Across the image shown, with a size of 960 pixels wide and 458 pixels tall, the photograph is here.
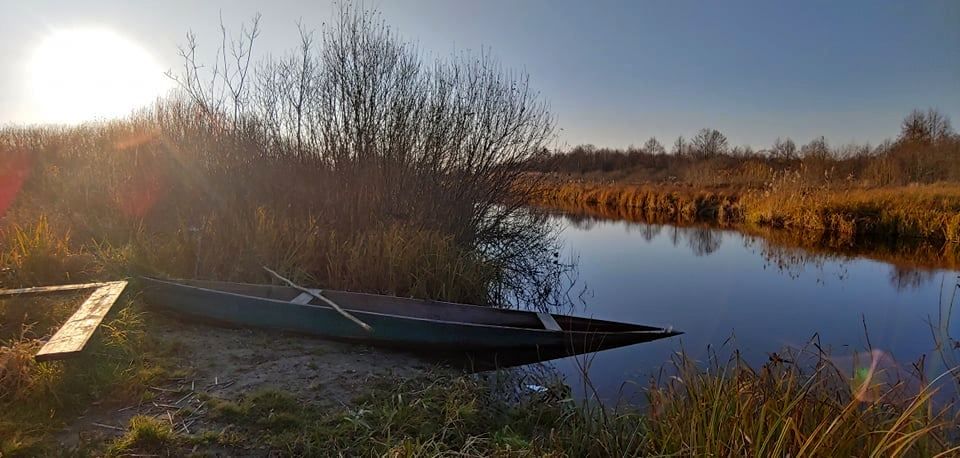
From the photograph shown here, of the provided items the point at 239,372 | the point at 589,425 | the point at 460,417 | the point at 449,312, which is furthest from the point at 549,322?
the point at 239,372

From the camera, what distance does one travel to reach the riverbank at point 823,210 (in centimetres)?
1212

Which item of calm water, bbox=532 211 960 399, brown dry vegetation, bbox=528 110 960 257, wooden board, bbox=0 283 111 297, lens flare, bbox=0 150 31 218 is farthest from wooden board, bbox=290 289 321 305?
lens flare, bbox=0 150 31 218

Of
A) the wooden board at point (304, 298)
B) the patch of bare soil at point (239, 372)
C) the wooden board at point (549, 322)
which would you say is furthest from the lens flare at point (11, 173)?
the wooden board at point (549, 322)

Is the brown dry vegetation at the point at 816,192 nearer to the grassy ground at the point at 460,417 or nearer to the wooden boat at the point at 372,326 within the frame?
the wooden boat at the point at 372,326

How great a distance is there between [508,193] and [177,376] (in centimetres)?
646

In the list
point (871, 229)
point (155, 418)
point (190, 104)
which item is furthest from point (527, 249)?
point (871, 229)

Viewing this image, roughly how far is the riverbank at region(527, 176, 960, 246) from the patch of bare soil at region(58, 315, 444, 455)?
18.9 feet

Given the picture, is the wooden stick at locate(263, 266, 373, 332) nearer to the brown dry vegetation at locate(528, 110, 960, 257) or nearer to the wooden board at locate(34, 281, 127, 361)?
the wooden board at locate(34, 281, 127, 361)

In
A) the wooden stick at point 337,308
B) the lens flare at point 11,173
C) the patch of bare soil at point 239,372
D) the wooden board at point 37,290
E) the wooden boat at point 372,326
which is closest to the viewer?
the patch of bare soil at point 239,372

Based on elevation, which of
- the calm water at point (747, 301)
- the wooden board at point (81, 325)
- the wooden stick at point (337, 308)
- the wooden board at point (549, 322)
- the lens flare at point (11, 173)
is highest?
the lens flare at point (11, 173)

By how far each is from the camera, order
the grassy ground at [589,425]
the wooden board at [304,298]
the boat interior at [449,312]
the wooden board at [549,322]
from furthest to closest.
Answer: the boat interior at [449,312] → the wooden board at [304,298] → the wooden board at [549,322] → the grassy ground at [589,425]

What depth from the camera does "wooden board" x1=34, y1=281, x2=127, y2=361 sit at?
311 centimetres

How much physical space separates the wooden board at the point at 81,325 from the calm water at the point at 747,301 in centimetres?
323

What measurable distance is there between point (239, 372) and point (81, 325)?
1072mm
